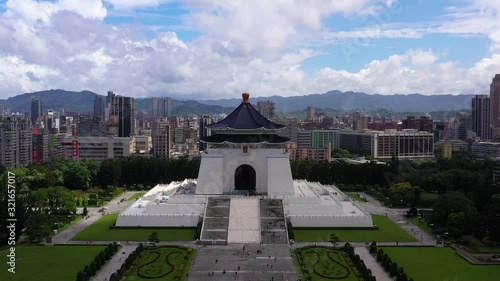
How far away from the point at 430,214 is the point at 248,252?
12.3m

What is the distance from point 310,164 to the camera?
4844 cm

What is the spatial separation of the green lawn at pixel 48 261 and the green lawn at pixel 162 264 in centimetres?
239

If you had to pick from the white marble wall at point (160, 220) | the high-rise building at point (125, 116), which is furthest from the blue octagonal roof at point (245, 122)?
the high-rise building at point (125, 116)

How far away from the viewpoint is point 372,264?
23359 millimetres

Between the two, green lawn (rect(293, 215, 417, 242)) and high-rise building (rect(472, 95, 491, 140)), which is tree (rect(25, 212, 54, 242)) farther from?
high-rise building (rect(472, 95, 491, 140))

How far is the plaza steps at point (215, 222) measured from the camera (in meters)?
27.2

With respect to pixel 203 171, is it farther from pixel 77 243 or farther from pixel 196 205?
pixel 77 243

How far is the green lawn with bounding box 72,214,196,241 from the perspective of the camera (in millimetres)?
27891

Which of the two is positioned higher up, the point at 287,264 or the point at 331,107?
the point at 331,107

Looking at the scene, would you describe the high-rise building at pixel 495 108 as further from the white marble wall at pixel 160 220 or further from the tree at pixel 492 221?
the white marble wall at pixel 160 220

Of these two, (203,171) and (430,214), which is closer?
(430,214)

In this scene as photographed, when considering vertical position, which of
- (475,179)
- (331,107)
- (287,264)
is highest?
(331,107)

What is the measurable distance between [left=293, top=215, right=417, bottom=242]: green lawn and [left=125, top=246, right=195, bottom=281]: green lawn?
655 centimetres

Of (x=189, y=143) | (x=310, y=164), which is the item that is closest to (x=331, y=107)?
(x=189, y=143)
